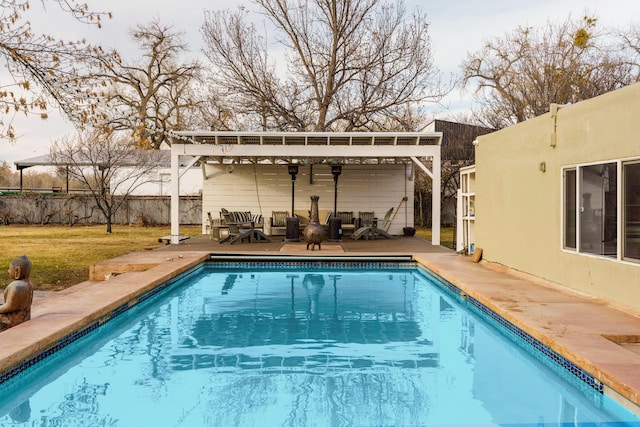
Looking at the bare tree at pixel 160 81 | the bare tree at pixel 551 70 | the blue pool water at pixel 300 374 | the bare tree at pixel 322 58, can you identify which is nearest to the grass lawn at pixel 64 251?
the blue pool water at pixel 300 374

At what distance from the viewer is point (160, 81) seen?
2928 cm

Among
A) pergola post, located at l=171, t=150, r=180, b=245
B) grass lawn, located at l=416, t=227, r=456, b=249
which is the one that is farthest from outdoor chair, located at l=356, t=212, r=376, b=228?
pergola post, located at l=171, t=150, r=180, b=245

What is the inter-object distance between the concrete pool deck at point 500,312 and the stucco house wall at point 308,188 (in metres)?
6.29

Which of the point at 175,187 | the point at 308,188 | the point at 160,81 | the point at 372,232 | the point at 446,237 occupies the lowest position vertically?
the point at 446,237

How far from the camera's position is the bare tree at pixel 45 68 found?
225 inches

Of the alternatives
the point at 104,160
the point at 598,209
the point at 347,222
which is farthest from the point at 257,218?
the point at 598,209

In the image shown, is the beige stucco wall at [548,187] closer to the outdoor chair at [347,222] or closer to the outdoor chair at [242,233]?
the outdoor chair at [347,222]

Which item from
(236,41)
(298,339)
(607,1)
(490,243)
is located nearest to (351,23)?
(236,41)

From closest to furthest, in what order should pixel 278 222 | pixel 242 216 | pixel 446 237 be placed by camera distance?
pixel 242 216, pixel 278 222, pixel 446 237

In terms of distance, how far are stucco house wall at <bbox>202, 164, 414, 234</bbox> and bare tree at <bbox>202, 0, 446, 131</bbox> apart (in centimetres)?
352

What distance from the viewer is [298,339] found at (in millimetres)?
5777

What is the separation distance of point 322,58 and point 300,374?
16694mm

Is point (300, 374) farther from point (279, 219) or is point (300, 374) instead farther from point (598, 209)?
point (279, 219)

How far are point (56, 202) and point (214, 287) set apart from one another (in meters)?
17.4
